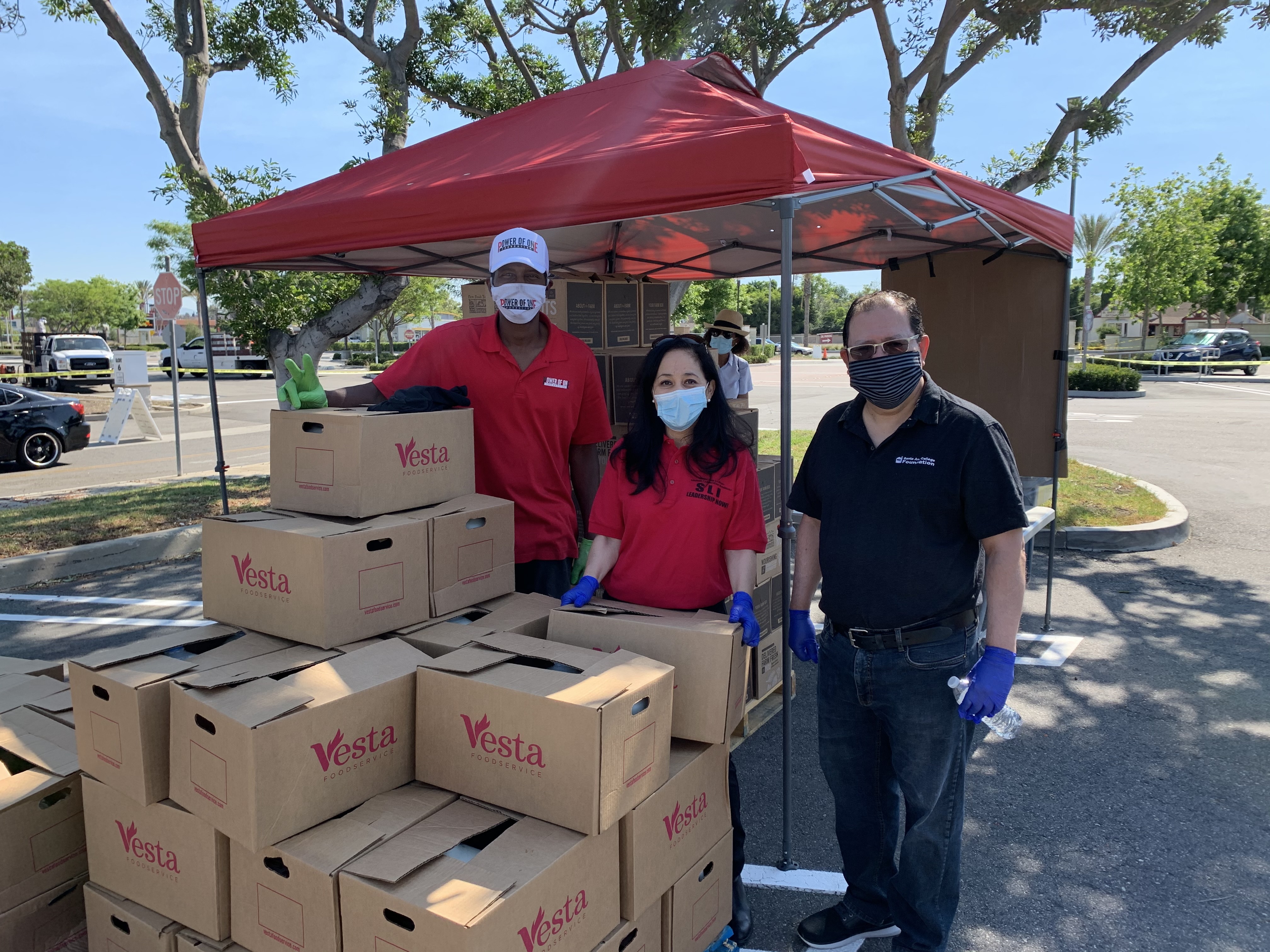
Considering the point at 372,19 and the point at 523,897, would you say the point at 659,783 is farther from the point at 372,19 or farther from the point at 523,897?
the point at 372,19

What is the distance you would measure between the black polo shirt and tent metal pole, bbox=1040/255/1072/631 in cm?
343

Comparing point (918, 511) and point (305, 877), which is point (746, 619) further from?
point (305, 877)

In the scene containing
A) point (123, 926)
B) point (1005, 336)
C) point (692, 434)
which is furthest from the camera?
point (1005, 336)

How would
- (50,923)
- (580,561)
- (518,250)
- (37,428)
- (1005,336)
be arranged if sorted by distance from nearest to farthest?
(50,923) → (518,250) → (580,561) → (1005,336) → (37,428)

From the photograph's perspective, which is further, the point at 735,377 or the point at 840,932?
the point at 735,377

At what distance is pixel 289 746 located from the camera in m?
1.90

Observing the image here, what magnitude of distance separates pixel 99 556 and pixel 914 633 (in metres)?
7.33

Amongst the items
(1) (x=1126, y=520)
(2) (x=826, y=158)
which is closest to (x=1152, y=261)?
(1) (x=1126, y=520)

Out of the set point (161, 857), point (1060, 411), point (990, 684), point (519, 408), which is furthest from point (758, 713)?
point (1060, 411)

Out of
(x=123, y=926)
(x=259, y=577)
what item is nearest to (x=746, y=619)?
(x=259, y=577)

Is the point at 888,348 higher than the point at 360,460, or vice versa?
the point at 888,348

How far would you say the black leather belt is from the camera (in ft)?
7.52

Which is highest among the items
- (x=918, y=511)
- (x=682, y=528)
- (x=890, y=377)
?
(x=890, y=377)

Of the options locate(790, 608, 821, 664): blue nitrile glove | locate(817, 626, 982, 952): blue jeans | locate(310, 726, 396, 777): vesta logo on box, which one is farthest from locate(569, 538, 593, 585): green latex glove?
locate(310, 726, 396, 777): vesta logo on box
